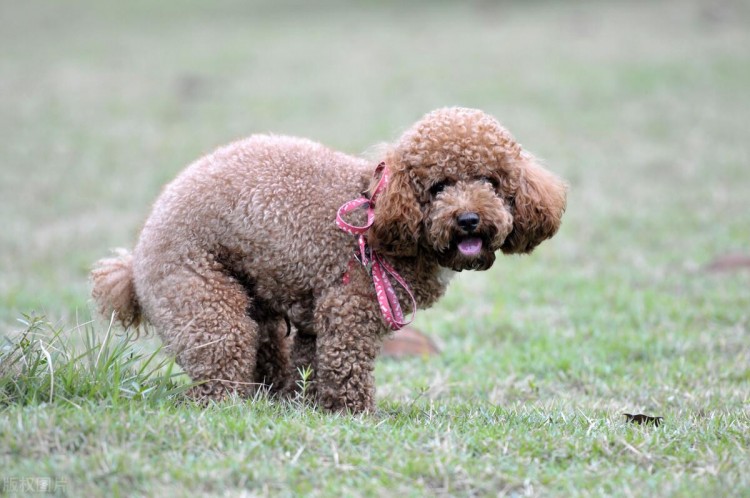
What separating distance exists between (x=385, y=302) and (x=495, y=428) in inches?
33.5

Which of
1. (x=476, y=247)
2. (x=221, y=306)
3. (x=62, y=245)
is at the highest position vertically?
(x=476, y=247)

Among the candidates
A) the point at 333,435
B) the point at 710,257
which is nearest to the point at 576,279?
the point at 710,257

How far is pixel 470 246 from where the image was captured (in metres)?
4.54

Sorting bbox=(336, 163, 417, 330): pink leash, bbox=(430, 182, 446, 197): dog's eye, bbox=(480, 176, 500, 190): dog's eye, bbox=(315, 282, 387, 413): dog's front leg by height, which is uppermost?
bbox=(480, 176, 500, 190): dog's eye

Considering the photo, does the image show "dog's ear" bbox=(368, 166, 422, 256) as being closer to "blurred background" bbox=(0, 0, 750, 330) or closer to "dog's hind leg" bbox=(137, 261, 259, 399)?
"dog's hind leg" bbox=(137, 261, 259, 399)

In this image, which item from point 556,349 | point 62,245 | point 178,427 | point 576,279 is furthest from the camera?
point 62,245

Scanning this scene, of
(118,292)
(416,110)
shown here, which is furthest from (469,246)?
(416,110)

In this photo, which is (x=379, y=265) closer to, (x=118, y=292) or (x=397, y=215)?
(x=397, y=215)

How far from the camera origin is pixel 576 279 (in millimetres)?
9266

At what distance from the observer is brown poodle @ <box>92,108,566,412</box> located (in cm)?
463

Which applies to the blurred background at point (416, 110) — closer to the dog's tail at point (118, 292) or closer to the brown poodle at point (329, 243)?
the brown poodle at point (329, 243)

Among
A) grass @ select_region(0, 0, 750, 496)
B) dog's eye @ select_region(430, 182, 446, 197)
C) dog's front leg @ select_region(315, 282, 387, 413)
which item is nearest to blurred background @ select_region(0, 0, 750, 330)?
grass @ select_region(0, 0, 750, 496)

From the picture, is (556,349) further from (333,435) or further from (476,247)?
(333,435)

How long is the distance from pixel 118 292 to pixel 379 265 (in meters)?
1.51
